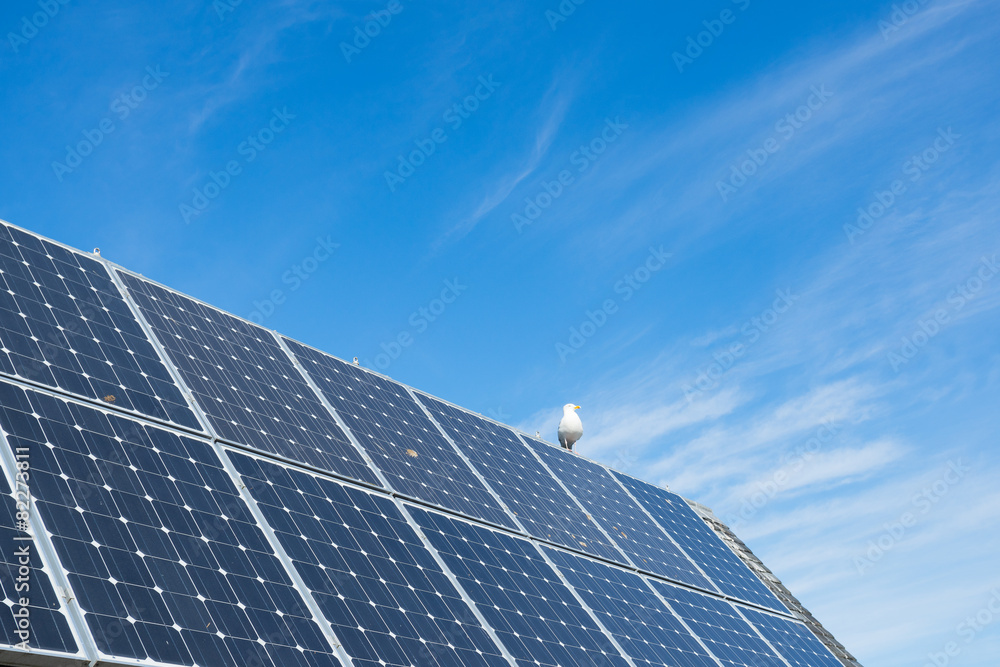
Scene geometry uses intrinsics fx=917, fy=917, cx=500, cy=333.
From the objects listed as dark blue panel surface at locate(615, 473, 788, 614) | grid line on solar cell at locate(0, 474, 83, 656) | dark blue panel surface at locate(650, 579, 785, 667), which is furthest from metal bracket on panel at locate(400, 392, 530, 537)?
grid line on solar cell at locate(0, 474, 83, 656)

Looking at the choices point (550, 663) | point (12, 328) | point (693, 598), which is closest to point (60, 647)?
point (12, 328)

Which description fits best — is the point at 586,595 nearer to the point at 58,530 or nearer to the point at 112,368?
the point at 112,368

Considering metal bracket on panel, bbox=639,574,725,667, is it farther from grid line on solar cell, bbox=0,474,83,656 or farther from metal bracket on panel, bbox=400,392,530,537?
grid line on solar cell, bbox=0,474,83,656

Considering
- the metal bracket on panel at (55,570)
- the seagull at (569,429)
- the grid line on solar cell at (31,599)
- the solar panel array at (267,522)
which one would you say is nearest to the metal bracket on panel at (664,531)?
the solar panel array at (267,522)

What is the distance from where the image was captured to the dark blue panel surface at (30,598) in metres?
10.2

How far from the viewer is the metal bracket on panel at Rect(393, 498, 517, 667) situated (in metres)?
17.2

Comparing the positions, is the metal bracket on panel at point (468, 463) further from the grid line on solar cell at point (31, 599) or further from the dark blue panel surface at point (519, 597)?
the grid line on solar cell at point (31, 599)

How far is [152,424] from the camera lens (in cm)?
1636

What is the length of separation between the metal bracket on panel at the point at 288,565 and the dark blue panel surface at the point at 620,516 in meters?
13.9

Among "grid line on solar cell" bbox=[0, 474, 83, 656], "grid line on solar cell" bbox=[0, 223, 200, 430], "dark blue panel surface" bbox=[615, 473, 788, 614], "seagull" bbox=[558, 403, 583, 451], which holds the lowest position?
"grid line on solar cell" bbox=[0, 474, 83, 656]

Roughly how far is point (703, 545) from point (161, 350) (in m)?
21.9

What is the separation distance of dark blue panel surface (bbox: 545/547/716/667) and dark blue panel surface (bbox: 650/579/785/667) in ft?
2.83

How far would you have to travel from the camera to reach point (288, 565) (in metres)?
15.1

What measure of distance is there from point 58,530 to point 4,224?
9.69 metres
